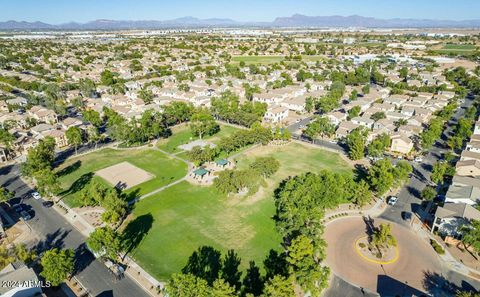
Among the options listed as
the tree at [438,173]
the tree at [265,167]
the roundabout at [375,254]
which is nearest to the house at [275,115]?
the tree at [265,167]

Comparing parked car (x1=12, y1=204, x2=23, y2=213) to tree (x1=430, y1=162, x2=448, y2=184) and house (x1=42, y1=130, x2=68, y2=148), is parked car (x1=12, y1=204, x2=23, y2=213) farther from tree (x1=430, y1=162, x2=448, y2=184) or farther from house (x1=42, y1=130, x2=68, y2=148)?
tree (x1=430, y1=162, x2=448, y2=184)

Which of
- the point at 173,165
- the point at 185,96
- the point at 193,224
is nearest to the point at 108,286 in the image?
the point at 193,224

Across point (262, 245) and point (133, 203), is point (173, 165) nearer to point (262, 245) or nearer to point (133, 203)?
point (133, 203)

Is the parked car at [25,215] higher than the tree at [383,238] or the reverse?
the reverse

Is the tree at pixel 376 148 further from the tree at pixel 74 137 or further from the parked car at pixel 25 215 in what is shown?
the tree at pixel 74 137

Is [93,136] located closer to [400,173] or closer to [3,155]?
[3,155]

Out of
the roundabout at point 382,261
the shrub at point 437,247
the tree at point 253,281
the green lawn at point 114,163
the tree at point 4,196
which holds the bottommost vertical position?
the green lawn at point 114,163

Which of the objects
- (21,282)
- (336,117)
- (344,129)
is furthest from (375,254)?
(336,117)

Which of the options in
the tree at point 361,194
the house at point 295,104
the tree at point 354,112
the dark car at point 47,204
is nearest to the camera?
the tree at point 361,194
